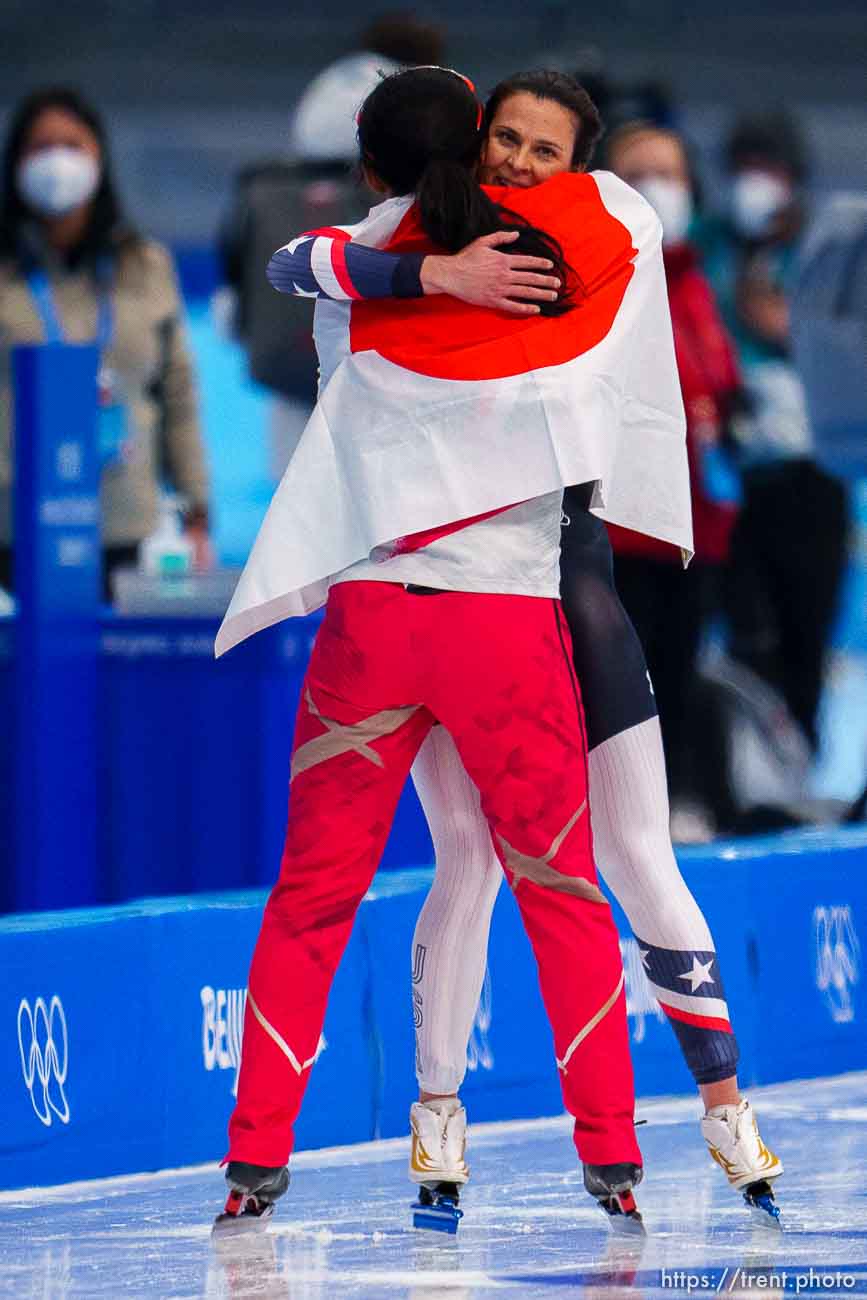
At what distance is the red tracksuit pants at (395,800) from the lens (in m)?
3.38

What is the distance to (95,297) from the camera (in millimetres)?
5992

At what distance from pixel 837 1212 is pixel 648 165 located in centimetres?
363

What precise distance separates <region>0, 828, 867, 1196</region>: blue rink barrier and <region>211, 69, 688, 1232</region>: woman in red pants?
512 mm

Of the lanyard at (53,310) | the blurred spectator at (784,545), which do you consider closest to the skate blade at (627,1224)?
the lanyard at (53,310)

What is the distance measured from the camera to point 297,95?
22.8 m

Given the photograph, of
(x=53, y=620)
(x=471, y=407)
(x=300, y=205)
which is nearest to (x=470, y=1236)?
(x=471, y=407)

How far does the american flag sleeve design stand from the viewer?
3377mm

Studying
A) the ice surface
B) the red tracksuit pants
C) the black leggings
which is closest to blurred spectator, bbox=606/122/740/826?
the ice surface

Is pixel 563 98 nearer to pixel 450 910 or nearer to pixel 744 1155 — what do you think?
pixel 450 910

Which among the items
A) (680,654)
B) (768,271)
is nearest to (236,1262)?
(680,654)

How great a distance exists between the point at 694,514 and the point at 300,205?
1.16 meters

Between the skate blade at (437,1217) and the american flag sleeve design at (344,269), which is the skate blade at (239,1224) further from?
the american flag sleeve design at (344,269)

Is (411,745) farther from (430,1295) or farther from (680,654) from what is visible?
(680,654)

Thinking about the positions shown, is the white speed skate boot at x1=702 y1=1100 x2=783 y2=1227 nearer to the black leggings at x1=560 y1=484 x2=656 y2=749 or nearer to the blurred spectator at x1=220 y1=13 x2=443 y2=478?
the black leggings at x1=560 y1=484 x2=656 y2=749
